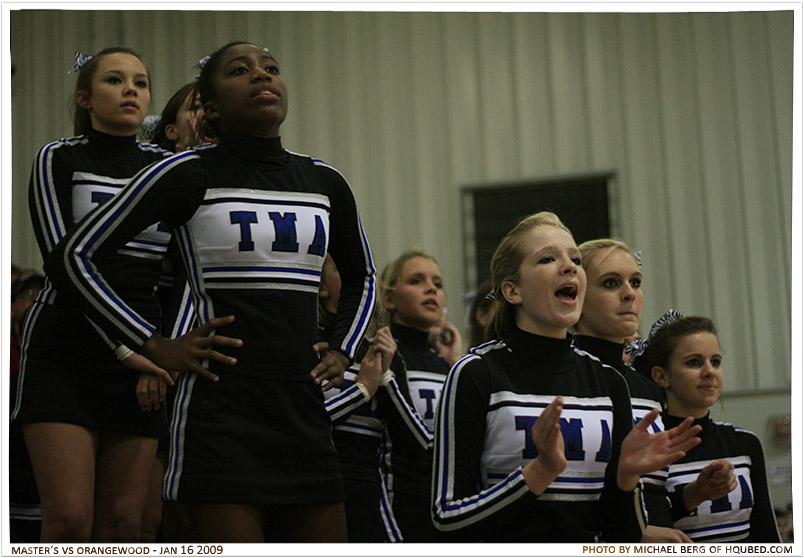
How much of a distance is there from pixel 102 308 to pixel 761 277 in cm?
463

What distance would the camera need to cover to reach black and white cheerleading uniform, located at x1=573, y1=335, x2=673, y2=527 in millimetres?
2936

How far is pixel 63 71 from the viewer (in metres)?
3.61

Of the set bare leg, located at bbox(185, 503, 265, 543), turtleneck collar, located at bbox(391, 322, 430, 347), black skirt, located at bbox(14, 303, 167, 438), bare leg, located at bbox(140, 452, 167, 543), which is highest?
black skirt, located at bbox(14, 303, 167, 438)

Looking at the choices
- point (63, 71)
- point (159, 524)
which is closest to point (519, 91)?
point (63, 71)

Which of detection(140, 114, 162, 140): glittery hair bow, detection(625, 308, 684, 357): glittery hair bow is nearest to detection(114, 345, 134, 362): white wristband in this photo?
detection(140, 114, 162, 140): glittery hair bow

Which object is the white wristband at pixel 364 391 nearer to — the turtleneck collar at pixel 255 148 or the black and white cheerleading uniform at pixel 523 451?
the black and white cheerleading uniform at pixel 523 451

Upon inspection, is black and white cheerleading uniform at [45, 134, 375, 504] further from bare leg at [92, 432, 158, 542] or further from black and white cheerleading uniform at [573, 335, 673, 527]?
black and white cheerleading uniform at [573, 335, 673, 527]

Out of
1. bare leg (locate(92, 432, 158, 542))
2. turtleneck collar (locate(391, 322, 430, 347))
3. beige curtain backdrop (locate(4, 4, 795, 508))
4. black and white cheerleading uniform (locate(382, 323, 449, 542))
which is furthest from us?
beige curtain backdrop (locate(4, 4, 795, 508))

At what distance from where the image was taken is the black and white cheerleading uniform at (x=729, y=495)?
316cm

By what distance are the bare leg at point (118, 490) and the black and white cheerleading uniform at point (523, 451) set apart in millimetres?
807

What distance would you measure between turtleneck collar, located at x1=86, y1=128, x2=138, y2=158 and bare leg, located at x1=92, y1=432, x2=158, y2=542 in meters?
0.76

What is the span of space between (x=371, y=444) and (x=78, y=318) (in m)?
1.20

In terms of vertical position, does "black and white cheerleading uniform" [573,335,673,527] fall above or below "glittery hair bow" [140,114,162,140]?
below
